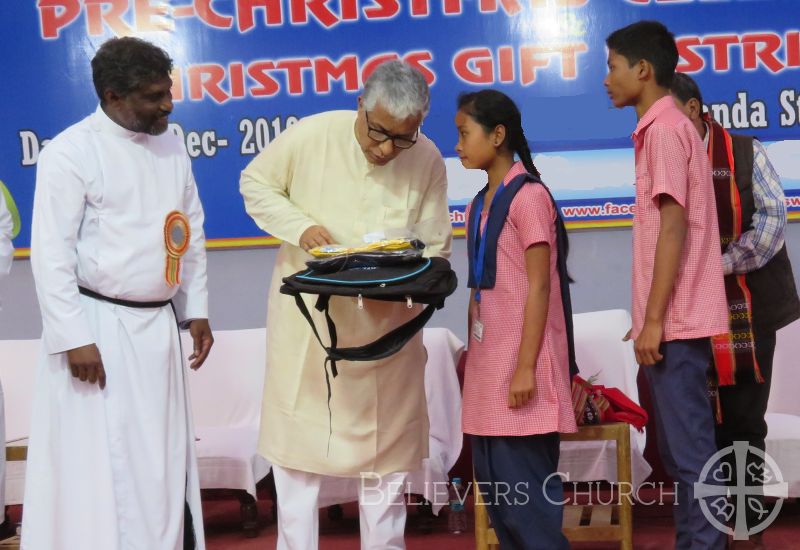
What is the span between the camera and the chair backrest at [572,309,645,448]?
476cm

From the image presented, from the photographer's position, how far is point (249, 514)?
456 cm

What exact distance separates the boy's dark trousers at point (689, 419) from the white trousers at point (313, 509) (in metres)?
0.83

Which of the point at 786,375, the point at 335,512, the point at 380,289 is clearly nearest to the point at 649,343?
the point at 380,289

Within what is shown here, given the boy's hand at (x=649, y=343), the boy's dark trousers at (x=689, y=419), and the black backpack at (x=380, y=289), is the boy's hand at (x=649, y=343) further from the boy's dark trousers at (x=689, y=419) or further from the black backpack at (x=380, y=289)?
the black backpack at (x=380, y=289)

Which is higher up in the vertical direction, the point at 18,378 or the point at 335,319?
the point at 335,319

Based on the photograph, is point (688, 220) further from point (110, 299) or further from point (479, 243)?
point (110, 299)

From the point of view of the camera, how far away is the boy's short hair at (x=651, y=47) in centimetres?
316

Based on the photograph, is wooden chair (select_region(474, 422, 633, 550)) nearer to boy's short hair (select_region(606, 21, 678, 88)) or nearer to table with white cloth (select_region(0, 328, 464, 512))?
table with white cloth (select_region(0, 328, 464, 512))

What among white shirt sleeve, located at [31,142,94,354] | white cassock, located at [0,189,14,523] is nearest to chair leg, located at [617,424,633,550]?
white shirt sleeve, located at [31,142,94,354]

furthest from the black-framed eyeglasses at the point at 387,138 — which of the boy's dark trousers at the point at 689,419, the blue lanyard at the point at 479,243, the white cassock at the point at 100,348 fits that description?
the boy's dark trousers at the point at 689,419

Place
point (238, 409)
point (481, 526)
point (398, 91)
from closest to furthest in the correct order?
point (398, 91)
point (481, 526)
point (238, 409)

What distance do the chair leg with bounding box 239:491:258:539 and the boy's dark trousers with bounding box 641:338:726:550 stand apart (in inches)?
80.8

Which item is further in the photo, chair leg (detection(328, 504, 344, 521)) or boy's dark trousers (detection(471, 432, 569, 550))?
chair leg (detection(328, 504, 344, 521))

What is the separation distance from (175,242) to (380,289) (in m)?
0.73
